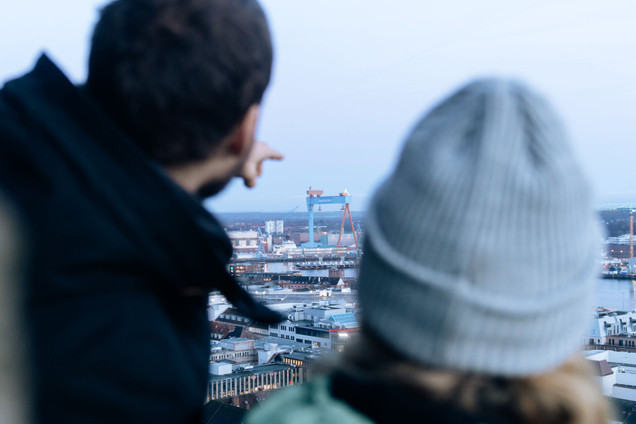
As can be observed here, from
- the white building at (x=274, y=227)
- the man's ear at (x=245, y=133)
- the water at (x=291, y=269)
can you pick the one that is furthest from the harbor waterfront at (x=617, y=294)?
the white building at (x=274, y=227)

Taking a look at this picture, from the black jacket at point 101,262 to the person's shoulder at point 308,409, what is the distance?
0.07 metres

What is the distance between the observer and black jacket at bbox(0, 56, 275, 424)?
35cm

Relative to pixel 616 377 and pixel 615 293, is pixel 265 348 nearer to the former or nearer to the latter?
pixel 616 377

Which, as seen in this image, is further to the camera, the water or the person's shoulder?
the water

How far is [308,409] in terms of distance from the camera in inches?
11.9

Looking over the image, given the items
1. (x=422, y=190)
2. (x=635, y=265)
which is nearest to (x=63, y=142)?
(x=422, y=190)

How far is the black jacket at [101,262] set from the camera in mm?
346

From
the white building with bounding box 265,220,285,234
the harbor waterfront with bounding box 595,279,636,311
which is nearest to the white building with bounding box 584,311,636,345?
the harbor waterfront with bounding box 595,279,636,311

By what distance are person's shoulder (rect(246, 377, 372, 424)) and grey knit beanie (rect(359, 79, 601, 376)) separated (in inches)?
1.4

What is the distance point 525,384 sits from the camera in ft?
1.00

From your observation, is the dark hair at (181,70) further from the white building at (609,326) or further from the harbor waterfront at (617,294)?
the harbor waterfront at (617,294)

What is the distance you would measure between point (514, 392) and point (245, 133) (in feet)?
0.67

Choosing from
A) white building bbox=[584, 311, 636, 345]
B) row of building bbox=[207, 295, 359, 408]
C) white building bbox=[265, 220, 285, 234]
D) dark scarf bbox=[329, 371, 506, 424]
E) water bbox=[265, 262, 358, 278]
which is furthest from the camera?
white building bbox=[265, 220, 285, 234]

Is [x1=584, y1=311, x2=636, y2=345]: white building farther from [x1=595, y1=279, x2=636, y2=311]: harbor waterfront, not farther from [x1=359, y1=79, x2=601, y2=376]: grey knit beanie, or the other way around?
[x1=359, y1=79, x2=601, y2=376]: grey knit beanie
